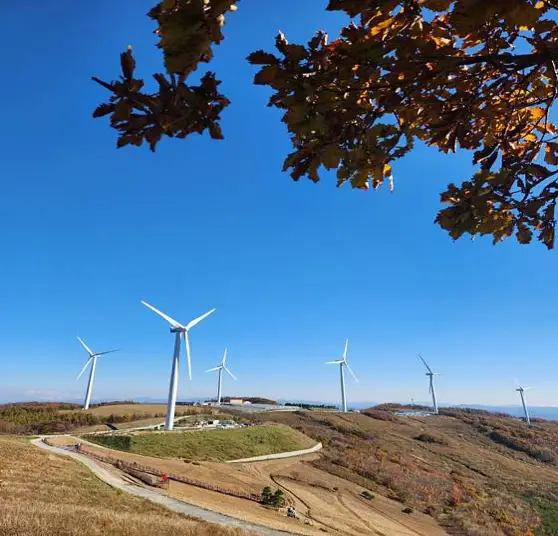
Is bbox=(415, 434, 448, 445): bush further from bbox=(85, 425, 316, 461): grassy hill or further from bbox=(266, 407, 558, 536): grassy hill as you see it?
bbox=(85, 425, 316, 461): grassy hill

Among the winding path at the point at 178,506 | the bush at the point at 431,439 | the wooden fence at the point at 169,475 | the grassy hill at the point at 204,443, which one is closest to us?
the winding path at the point at 178,506

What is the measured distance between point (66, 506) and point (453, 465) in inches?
2489

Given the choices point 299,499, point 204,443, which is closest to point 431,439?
point 204,443

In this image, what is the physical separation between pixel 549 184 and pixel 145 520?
803 inches

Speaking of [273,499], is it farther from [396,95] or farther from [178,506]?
[396,95]

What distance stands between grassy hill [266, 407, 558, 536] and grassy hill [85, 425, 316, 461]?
790 cm

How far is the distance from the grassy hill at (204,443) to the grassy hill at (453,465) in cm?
790

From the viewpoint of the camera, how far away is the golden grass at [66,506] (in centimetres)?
1474

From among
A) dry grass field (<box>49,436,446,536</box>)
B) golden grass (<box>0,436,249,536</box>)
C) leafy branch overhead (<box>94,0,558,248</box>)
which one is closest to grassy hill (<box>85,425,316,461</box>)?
dry grass field (<box>49,436,446,536</box>)

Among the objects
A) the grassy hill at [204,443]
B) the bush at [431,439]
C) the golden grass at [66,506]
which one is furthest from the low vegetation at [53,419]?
the bush at [431,439]

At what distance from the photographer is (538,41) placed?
12.2 ft

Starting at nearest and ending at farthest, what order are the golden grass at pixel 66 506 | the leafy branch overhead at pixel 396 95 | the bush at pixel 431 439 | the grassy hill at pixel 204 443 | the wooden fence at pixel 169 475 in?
1. the leafy branch overhead at pixel 396 95
2. the golden grass at pixel 66 506
3. the wooden fence at pixel 169 475
4. the grassy hill at pixel 204 443
5. the bush at pixel 431 439

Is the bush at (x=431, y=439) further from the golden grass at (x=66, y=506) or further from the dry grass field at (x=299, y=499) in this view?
the golden grass at (x=66, y=506)

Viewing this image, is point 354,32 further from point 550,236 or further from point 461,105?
point 550,236
